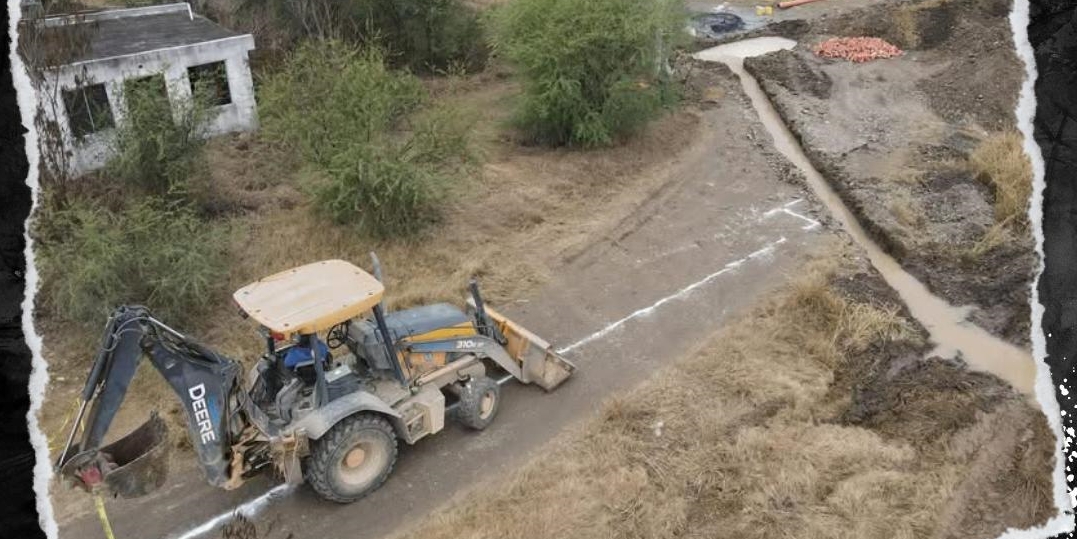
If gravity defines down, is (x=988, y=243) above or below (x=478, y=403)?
below

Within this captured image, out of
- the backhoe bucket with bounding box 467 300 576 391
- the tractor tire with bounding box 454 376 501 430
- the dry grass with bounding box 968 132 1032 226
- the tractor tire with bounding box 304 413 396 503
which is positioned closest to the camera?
the tractor tire with bounding box 304 413 396 503

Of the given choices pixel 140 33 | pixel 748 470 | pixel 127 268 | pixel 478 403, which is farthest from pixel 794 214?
pixel 140 33

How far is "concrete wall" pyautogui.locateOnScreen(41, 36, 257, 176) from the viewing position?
1432 centimetres

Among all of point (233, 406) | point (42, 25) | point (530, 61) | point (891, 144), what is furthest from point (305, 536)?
point (891, 144)

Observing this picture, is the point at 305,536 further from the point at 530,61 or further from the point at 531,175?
the point at 530,61

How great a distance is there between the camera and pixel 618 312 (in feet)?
39.6

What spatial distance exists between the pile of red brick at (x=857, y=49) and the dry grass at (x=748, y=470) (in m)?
14.7

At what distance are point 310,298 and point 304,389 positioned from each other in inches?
39.4

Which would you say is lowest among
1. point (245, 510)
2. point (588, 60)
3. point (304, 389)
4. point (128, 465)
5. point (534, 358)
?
point (245, 510)

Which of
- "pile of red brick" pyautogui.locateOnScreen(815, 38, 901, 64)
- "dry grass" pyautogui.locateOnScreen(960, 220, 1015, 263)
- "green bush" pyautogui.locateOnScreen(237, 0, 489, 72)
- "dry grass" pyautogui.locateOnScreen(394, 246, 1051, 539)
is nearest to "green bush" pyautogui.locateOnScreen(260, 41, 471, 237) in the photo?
"green bush" pyautogui.locateOnScreen(237, 0, 489, 72)

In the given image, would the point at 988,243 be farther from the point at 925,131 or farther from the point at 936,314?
the point at 925,131

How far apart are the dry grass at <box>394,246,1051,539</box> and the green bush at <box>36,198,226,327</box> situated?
5208 mm

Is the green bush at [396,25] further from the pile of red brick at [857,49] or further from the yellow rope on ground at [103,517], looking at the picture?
the yellow rope on ground at [103,517]

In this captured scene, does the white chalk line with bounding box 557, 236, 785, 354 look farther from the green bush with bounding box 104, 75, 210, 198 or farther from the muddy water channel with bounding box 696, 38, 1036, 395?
the green bush with bounding box 104, 75, 210, 198
